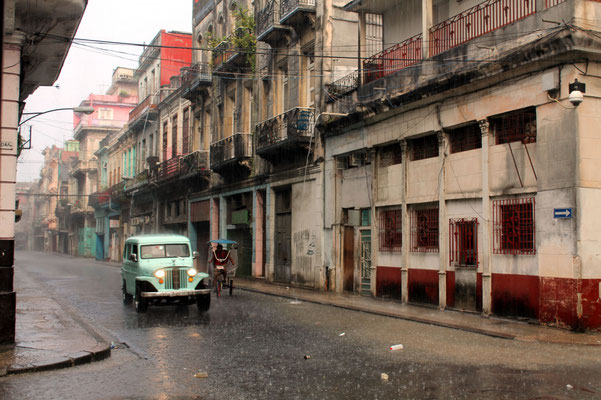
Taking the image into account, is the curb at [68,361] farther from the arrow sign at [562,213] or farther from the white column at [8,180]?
the arrow sign at [562,213]

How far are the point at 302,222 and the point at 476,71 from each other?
11.0 metres

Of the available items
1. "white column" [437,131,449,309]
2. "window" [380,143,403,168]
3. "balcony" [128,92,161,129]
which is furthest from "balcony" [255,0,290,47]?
"balcony" [128,92,161,129]

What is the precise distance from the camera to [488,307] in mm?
14781

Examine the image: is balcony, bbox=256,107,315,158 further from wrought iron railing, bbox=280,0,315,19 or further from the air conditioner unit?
wrought iron railing, bbox=280,0,315,19

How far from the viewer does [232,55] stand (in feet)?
97.3

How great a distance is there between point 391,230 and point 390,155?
2322mm

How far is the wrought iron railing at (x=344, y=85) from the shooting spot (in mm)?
Answer: 21688

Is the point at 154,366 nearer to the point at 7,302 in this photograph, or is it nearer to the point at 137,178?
the point at 7,302

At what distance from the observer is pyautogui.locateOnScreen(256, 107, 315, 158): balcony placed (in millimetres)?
23422

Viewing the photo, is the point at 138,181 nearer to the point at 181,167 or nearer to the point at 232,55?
the point at 181,167

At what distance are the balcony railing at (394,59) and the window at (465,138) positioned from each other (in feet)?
7.92

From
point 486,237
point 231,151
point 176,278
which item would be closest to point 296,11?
point 231,151

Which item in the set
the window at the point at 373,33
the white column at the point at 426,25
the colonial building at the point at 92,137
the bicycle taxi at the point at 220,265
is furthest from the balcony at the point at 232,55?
the colonial building at the point at 92,137

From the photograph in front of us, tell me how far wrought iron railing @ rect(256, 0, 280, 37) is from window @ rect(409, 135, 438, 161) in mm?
9824
